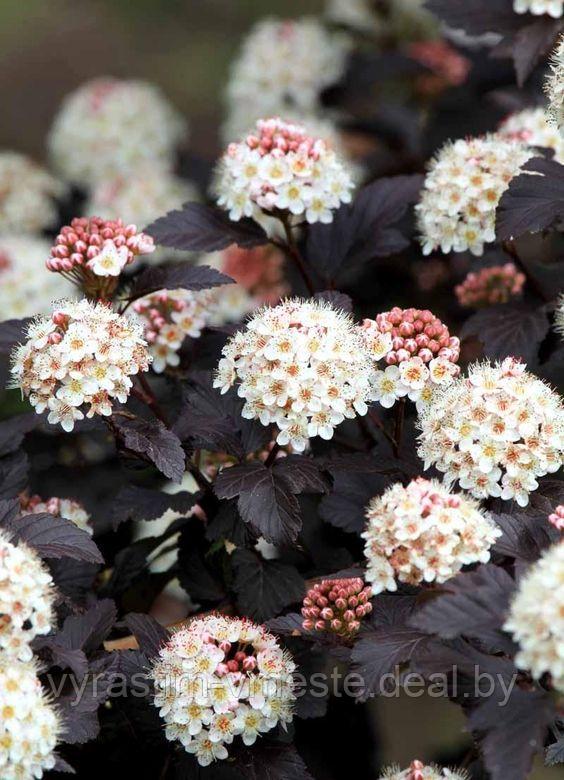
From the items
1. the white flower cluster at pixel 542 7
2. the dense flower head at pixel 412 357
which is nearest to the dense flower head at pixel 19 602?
the dense flower head at pixel 412 357

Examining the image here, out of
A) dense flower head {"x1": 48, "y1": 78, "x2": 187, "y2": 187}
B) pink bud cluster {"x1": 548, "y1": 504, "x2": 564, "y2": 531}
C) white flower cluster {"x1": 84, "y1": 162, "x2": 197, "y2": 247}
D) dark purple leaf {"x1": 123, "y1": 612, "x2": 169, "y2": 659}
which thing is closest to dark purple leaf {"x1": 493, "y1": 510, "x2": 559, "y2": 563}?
pink bud cluster {"x1": 548, "y1": 504, "x2": 564, "y2": 531}

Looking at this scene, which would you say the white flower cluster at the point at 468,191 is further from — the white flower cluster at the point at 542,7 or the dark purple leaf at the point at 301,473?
the dark purple leaf at the point at 301,473

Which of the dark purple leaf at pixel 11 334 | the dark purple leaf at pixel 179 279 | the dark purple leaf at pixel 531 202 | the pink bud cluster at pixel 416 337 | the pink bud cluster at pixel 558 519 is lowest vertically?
the pink bud cluster at pixel 558 519

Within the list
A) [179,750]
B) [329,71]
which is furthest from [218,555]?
[329,71]

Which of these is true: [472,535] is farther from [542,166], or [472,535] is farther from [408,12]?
[408,12]

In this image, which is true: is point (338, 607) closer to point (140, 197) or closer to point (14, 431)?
point (14, 431)

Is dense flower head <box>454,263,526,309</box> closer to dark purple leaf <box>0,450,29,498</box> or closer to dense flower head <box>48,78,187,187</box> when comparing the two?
dark purple leaf <box>0,450,29,498</box>

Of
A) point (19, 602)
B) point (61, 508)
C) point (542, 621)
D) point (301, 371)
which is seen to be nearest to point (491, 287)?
point (301, 371)
